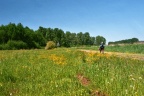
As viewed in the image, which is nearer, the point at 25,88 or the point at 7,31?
the point at 25,88

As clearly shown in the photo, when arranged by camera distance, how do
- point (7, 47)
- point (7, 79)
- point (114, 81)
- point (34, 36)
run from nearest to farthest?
point (114, 81) < point (7, 79) < point (7, 47) < point (34, 36)

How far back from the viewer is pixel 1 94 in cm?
1113

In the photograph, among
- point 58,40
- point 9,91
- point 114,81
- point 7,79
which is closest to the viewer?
point 114,81

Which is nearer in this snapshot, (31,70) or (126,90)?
(126,90)

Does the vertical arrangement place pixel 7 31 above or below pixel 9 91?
above

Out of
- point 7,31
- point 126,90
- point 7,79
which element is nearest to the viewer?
point 126,90

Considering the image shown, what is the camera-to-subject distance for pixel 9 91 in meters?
11.7

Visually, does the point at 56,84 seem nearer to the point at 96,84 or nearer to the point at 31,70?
the point at 96,84

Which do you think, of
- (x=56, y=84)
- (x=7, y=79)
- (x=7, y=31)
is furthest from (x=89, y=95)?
(x=7, y=31)

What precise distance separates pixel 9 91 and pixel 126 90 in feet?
16.2

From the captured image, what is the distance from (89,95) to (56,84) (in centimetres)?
265

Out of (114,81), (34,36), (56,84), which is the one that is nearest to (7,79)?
(56,84)

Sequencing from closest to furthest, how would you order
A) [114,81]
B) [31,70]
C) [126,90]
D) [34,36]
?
[126,90], [114,81], [31,70], [34,36]

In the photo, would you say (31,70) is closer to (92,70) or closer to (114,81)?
(92,70)
